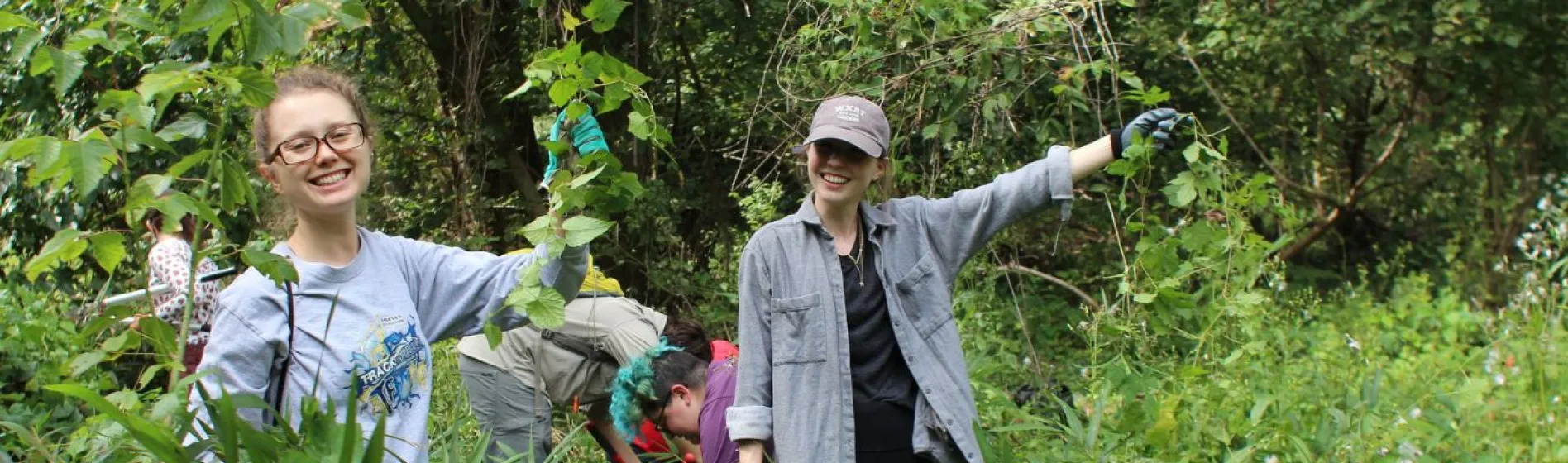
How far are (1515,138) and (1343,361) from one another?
5.22 metres

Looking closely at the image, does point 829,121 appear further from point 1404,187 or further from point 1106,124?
point 1404,187

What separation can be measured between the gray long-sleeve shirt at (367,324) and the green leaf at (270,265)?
12 cm

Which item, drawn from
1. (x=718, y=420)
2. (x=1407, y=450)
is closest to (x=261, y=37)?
(x=718, y=420)

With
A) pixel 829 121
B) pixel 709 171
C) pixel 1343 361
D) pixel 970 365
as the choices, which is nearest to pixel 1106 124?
pixel 1343 361

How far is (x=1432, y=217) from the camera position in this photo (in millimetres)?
10883

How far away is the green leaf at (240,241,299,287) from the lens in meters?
1.98

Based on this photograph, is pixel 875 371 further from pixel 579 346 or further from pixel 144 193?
pixel 579 346

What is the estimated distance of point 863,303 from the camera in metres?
2.92

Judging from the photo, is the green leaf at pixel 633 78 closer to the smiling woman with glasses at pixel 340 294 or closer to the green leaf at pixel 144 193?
the smiling woman with glasses at pixel 340 294

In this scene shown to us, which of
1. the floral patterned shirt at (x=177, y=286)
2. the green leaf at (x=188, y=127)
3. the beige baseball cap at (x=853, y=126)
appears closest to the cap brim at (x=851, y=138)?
the beige baseball cap at (x=853, y=126)

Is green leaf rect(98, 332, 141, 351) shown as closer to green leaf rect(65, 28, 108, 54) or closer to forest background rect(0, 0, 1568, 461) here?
forest background rect(0, 0, 1568, 461)

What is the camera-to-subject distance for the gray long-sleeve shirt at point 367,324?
2.17 meters

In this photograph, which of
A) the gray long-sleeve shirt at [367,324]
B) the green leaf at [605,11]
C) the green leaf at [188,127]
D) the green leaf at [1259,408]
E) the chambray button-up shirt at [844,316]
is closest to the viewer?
the green leaf at [188,127]

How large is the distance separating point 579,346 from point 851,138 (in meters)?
1.95
